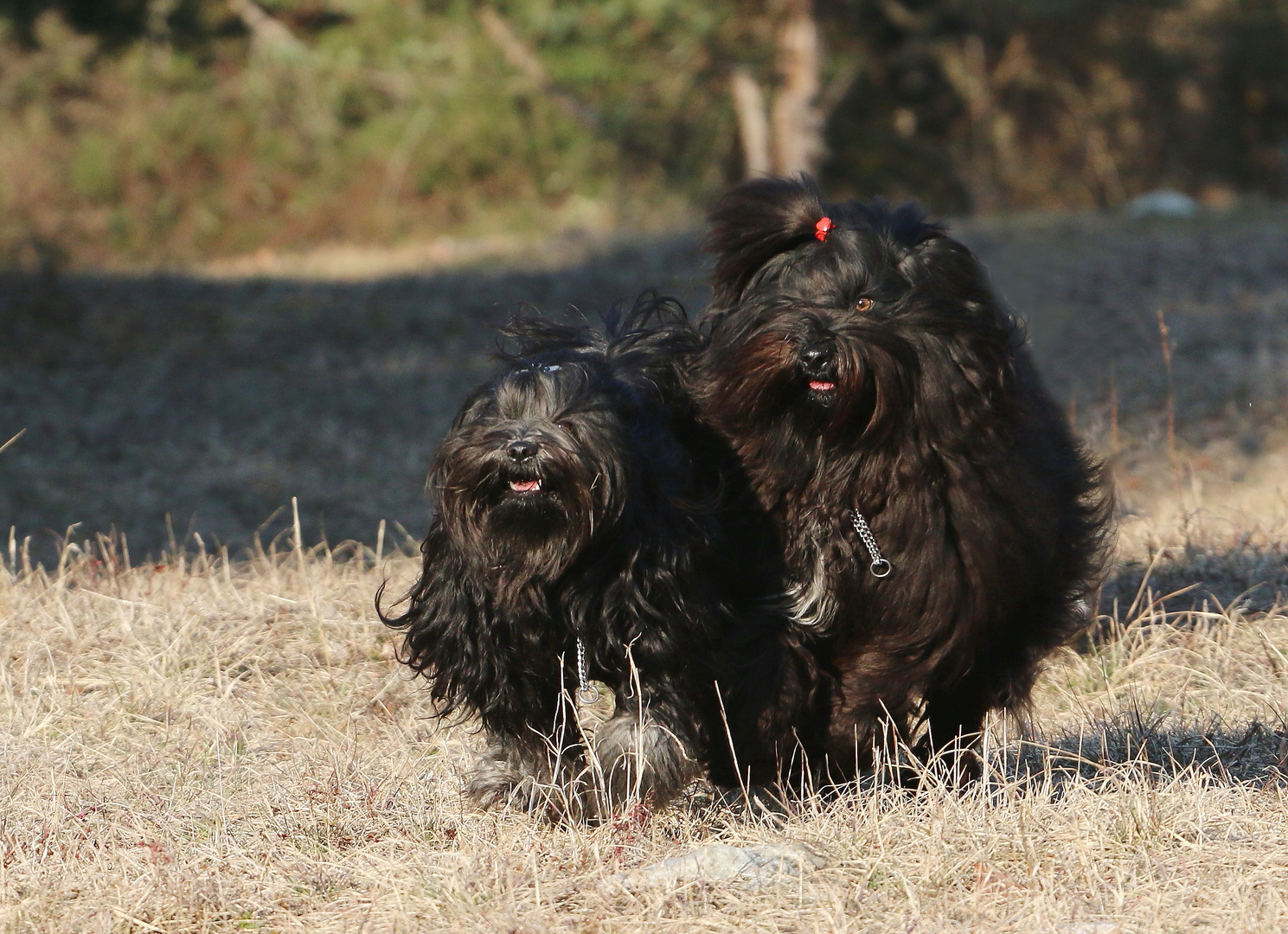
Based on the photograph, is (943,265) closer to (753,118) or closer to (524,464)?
(524,464)

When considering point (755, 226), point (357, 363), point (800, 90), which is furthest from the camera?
point (800, 90)

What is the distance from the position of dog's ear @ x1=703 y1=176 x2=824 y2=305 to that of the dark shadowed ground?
4231mm

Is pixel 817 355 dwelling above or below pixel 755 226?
below

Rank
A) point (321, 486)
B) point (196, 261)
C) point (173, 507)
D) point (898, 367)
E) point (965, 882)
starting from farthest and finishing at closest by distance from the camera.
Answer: point (196, 261) < point (321, 486) < point (173, 507) < point (898, 367) < point (965, 882)

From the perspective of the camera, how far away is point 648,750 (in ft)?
12.2

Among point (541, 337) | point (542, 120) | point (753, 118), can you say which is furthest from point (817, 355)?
point (542, 120)

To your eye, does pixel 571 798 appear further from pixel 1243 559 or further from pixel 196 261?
A: pixel 196 261

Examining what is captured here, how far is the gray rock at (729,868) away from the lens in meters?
3.36

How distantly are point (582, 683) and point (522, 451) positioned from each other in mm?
659

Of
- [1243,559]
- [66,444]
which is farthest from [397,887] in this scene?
[66,444]

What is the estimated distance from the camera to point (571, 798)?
152 inches

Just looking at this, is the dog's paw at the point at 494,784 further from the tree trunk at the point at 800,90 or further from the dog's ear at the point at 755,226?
the tree trunk at the point at 800,90

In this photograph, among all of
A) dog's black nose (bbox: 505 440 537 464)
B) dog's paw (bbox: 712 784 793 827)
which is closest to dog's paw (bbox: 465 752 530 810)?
dog's paw (bbox: 712 784 793 827)

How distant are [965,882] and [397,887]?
4.07 feet
